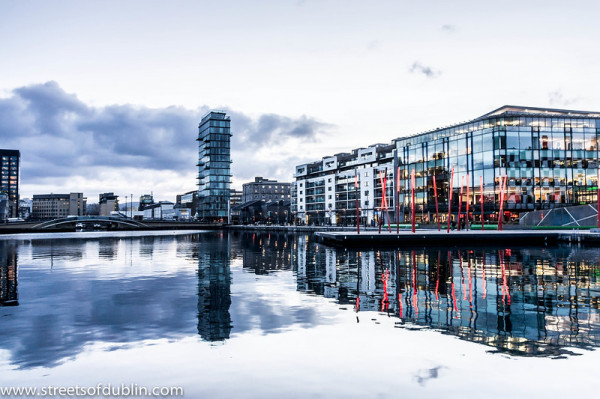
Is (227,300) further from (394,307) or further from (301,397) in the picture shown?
(301,397)

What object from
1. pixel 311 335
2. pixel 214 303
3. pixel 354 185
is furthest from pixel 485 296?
pixel 354 185

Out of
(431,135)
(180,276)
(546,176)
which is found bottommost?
(180,276)

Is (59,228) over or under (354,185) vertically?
under

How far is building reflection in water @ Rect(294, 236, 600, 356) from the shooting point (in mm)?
14789

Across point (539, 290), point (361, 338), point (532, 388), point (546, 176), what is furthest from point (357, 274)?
point (546, 176)

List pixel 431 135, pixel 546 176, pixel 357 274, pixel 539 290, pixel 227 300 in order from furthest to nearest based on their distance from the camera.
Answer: pixel 431 135
pixel 546 176
pixel 357 274
pixel 539 290
pixel 227 300

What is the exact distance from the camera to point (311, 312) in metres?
18.8

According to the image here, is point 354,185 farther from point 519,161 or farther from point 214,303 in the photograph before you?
point 214,303

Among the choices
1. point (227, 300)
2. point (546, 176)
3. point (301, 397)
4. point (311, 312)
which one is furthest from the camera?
point (546, 176)

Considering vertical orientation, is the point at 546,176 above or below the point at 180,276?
above

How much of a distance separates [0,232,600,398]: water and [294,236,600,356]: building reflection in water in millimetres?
99

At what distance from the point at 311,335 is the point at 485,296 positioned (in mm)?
11343

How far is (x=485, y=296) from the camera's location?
22.0 meters

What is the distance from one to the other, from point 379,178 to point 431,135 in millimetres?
38947
